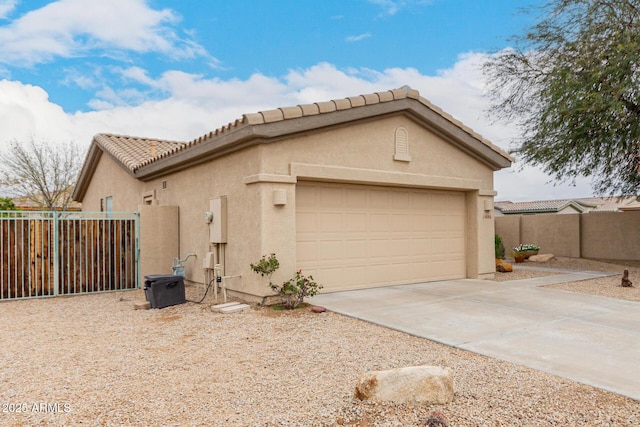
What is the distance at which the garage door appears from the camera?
908cm

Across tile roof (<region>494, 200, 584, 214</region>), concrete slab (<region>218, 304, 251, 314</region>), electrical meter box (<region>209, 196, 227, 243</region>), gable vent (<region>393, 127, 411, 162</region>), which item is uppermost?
gable vent (<region>393, 127, 411, 162</region>)

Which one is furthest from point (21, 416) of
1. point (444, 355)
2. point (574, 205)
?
point (574, 205)

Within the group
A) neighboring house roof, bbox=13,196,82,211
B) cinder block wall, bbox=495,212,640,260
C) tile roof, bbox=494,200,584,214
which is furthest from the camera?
tile roof, bbox=494,200,584,214

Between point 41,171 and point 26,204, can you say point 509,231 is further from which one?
point 26,204

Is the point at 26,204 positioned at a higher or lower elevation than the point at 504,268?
higher

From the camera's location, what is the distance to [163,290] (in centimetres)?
833

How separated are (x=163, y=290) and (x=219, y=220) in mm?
1685

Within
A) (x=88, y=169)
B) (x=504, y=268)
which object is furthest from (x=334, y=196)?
(x=88, y=169)

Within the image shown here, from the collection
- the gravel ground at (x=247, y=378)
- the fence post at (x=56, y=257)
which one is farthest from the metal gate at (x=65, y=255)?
the gravel ground at (x=247, y=378)

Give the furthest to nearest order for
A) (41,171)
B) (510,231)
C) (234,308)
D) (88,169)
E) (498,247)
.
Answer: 1. (41,171)
2. (510,231)
3. (88,169)
4. (498,247)
5. (234,308)

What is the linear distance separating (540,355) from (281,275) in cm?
442

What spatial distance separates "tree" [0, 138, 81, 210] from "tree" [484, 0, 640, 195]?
72.1 ft

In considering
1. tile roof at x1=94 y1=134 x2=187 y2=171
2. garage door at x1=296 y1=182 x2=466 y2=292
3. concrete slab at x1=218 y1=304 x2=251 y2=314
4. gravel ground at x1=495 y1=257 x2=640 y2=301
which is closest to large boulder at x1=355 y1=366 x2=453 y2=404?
concrete slab at x1=218 y1=304 x2=251 y2=314

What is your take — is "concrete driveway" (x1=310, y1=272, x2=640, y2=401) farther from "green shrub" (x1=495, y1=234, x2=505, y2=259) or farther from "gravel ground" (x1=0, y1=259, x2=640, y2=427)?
"green shrub" (x1=495, y1=234, x2=505, y2=259)
